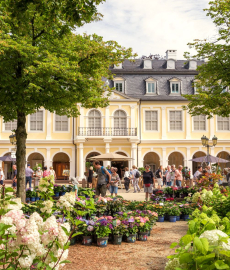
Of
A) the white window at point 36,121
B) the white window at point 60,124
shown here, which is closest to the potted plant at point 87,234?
the white window at point 60,124

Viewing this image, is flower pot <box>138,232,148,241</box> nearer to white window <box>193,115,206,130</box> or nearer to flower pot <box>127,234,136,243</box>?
flower pot <box>127,234,136,243</box>

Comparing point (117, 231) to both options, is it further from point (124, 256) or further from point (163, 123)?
point (163, 123)

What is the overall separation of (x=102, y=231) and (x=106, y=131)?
2151cm

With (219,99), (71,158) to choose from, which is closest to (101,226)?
(219,99)

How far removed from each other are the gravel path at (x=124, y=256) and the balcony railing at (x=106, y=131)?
67.7ft

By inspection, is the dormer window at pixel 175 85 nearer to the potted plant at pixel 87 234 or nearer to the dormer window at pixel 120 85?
the dormer window at pixel 120 85

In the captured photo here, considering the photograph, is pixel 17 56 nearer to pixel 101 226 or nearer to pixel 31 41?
pixel 31 41

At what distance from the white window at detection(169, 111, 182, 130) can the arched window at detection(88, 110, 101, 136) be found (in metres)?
6.40

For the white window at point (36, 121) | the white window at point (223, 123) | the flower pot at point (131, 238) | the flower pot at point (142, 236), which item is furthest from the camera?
the white window at point (223, 123)

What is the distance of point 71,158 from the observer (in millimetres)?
28469

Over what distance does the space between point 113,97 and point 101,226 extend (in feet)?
72.9

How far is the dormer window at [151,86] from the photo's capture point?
29750mm

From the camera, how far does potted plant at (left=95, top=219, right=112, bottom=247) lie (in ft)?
21.1

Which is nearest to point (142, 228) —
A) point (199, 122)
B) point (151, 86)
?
point (199, 122)
